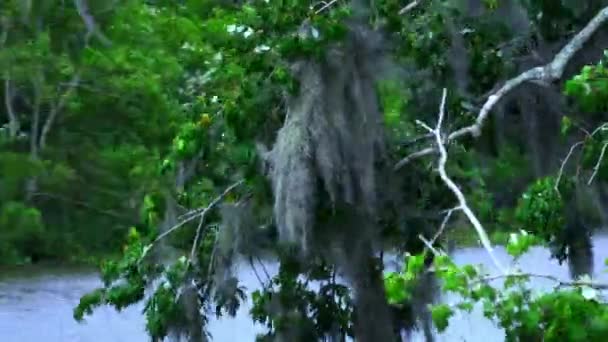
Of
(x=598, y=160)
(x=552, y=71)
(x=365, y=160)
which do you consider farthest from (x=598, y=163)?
(x=365, y=160)

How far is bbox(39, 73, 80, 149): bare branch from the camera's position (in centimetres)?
2064

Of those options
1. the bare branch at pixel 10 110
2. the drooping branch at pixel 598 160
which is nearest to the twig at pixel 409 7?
the drooping branch at pixel 598 160

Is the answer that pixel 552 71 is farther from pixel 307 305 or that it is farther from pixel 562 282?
pixel 307 305

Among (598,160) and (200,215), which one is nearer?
(598,160)

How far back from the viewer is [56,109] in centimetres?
2098

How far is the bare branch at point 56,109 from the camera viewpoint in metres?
20.6

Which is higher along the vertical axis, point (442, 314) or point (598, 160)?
point (598, 160)

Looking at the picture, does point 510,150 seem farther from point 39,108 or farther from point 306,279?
point 39,108

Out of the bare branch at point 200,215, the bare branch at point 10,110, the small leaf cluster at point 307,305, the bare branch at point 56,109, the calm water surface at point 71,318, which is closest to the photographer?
the small leaf cluster at point 307,305

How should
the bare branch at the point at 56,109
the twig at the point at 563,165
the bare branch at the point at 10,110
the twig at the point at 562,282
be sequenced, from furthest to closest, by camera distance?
the bare branch at the point at 56,109 < the bare branch at the point at 10,110 < the twig at the point at 563,165 < the twig at the point at 562,282

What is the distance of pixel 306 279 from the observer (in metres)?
7.74

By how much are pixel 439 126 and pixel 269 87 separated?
36.7 inches

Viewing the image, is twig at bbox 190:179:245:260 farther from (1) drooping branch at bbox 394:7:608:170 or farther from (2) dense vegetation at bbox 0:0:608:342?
(1) drooping branch at bbox 394:7:608:170

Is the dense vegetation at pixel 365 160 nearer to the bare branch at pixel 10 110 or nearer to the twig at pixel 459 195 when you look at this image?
the twig at pixel 459 195
